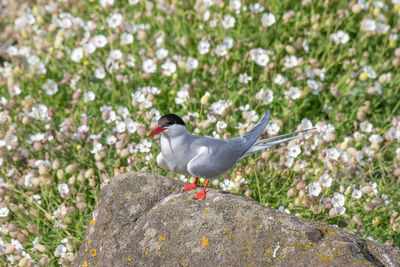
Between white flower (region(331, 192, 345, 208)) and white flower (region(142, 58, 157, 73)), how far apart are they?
2528 millimetres

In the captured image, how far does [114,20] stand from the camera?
543 cm

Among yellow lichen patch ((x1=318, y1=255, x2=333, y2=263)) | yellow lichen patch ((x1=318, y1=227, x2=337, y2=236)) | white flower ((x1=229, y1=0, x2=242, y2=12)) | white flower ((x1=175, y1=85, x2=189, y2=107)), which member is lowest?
white flower ((x1=175, y1=85, x2=189, y2=107))

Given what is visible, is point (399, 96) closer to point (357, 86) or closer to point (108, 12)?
point (357, 86)

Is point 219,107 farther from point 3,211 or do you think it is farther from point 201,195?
point 3,211

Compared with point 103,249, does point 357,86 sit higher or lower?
lower

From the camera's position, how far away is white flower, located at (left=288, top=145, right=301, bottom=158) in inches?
148

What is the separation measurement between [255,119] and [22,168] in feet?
7.99

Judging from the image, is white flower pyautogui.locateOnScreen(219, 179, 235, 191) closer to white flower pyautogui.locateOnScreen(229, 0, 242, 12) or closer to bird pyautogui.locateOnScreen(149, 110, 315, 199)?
bird pyautogui.locateOnScreen(149, 110, 315, 199)

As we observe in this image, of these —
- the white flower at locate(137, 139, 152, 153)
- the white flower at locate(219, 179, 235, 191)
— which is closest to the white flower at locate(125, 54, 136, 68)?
the white flower at locate(137, 139, 152, 153)

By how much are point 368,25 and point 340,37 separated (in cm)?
39

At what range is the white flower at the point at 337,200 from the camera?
3.47 m

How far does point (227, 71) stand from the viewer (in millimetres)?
4754

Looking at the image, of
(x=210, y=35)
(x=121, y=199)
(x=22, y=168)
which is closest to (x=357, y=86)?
(x=210, y=35)

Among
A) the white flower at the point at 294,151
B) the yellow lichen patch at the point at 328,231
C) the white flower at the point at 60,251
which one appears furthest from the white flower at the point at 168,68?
the yellow lichen patch at the point at 328,231
